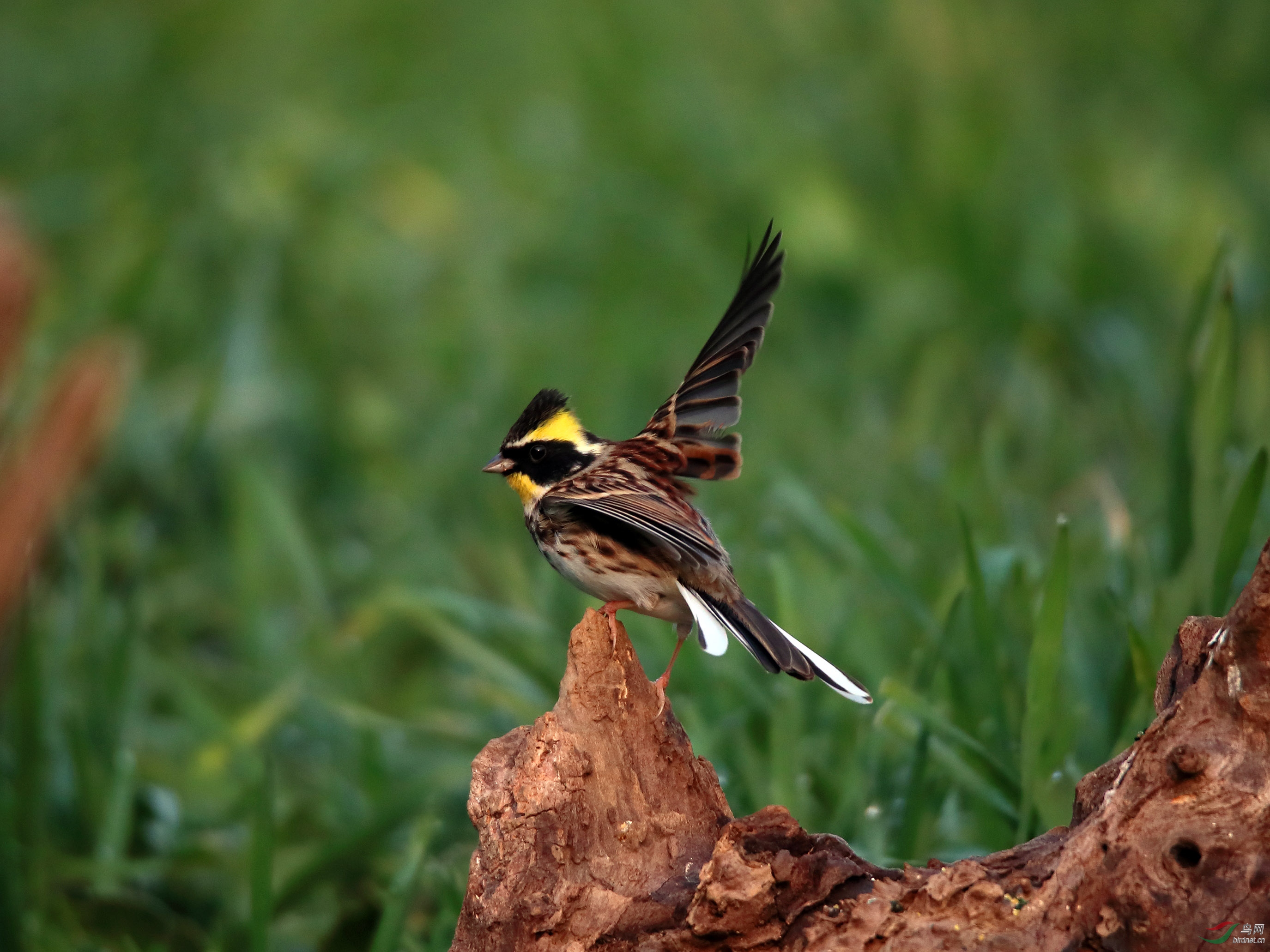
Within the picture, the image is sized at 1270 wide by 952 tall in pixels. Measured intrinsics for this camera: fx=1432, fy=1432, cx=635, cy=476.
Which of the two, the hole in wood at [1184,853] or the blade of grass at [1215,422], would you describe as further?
the blade of grass at [1215,422]

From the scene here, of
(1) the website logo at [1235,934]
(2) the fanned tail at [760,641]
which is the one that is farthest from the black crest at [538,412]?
(1) the website logo at [1235,934]

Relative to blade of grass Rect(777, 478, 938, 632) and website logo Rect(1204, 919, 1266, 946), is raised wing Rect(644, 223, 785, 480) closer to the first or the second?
blade of grass Rect(777, 478, 938, 632)

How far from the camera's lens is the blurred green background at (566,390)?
12.2 ft

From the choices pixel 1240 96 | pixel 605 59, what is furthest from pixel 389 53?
pixel 1240 96

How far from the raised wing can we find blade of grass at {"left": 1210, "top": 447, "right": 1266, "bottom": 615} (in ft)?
3.71

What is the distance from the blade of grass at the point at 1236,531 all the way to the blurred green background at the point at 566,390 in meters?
0.01

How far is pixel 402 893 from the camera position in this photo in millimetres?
3170

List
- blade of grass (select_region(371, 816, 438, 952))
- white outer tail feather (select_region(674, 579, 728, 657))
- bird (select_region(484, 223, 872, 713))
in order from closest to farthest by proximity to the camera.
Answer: white outer tail feather (select_region(674, 579, 728, 657)), bird (select_region(484, 223, 872, 713)), blade of grass (select_region(371, 816, 438, 952))

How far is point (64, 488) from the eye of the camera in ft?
12.1

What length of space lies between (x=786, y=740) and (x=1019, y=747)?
0.58 metres

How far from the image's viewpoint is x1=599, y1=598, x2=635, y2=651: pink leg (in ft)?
8.71

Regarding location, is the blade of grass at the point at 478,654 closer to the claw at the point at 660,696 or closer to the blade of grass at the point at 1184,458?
the claw at the point at 660,696

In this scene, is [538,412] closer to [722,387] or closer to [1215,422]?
[722,387]

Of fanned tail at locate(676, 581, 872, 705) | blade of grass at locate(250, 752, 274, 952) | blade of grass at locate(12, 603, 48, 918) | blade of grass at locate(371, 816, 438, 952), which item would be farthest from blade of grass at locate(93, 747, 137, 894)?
fanned tail at locate(676, 581, 872, 705)
